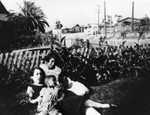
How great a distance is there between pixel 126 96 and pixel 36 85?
1.84 metres

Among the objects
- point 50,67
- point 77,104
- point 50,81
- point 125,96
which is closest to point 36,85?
point 50,81

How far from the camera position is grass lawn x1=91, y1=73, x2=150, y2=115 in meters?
3.93

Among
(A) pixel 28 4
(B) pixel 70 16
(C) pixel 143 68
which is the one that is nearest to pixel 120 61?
(C) pixel 143 68

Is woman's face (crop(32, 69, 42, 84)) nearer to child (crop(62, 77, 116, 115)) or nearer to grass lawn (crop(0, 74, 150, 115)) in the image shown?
child (crop(62, 77, 116, 115))

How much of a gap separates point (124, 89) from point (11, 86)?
235cm

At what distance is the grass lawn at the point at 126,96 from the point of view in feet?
12.9

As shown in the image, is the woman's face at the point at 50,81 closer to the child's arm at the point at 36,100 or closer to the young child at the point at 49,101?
the young child at the point at 49,101

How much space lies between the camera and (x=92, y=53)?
4828 millimetres

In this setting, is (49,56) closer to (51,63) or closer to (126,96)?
(51,63)

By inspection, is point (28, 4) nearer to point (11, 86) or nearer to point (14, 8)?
point (14, 8)

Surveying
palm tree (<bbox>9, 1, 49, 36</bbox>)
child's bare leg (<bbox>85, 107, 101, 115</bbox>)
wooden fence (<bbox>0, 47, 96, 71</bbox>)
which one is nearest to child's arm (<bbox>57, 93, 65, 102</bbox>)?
child's bare leg (<bbox>85, 107, 101, 115</bbox>)

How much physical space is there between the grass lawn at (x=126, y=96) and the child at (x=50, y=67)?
2.84ft

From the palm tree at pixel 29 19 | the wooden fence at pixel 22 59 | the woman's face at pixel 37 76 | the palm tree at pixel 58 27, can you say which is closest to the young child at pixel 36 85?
the woman's face at pixel 37 76

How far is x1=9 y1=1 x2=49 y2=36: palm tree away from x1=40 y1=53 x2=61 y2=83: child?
0.67 meters
